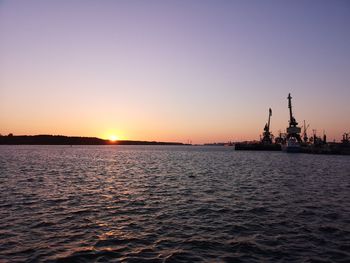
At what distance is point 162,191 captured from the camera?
33438 millimetres

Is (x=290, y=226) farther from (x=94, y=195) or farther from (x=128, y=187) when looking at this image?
(x=128, y=187)

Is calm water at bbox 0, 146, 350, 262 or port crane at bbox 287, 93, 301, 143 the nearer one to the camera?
calm water at bbox 0, 146, 350, 262

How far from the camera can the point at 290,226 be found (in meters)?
19.3

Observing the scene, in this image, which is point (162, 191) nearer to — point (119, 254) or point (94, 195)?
point (94, 195)

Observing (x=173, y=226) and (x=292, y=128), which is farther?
(x=292, y=128)

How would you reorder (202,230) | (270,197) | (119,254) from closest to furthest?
(119,254), (202,230), (270,197)

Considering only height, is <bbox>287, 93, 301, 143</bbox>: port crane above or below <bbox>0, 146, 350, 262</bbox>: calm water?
above

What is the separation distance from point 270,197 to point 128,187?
16627 mm

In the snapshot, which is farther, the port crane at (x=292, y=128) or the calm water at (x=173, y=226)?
the port crane at (x=292, y=128)

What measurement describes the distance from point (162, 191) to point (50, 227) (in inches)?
644

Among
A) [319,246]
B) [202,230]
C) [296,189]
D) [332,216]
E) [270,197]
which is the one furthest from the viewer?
[296,189]

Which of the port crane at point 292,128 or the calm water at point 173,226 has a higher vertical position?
the port crane at point 292,128

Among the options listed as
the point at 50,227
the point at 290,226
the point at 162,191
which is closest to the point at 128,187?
the point at 162,191

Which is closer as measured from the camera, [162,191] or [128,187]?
[162,191]
